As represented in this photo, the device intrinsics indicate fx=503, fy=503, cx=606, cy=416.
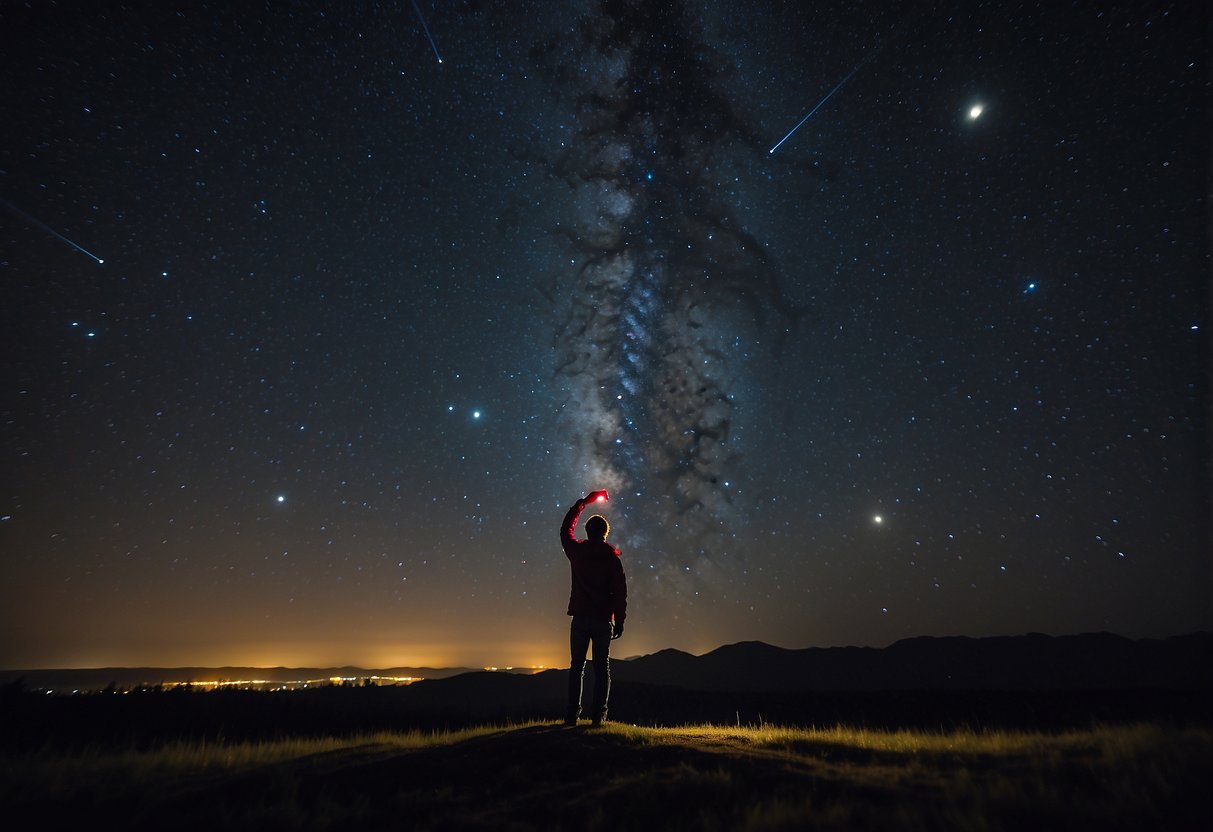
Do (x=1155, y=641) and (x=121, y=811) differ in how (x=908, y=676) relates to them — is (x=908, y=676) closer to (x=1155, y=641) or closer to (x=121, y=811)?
(x=1155, y=641)

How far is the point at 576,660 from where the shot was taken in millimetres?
6008

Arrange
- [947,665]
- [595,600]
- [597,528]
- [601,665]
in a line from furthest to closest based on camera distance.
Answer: [947,665] → [597,528] → [595,600] → [601,665]

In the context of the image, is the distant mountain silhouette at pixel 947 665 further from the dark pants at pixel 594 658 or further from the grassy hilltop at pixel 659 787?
the grassy hilltop at pixel 659 787

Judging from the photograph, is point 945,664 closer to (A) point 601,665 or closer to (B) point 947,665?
(B) point 947,665

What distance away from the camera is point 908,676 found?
2625 inches

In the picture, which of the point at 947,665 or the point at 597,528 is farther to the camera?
the point at 947,665

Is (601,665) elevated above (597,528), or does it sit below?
below

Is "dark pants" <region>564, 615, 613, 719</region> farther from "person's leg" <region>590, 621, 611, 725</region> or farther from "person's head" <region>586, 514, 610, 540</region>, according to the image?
"person's head" <region>586, 514, 610, 540</region>

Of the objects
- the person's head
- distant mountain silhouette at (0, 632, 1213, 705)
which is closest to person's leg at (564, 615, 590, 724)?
the person's head

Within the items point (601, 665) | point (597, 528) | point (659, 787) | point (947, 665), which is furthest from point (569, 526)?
point (947, 665)

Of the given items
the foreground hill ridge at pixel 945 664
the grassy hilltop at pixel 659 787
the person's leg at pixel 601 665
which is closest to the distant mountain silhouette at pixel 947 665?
the foreground hill ridge at pixel 945 664

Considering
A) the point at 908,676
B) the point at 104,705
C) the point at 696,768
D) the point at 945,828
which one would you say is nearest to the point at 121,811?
the point at 696,768

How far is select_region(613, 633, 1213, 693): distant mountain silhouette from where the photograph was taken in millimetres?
61688

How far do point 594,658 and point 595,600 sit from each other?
67cm
